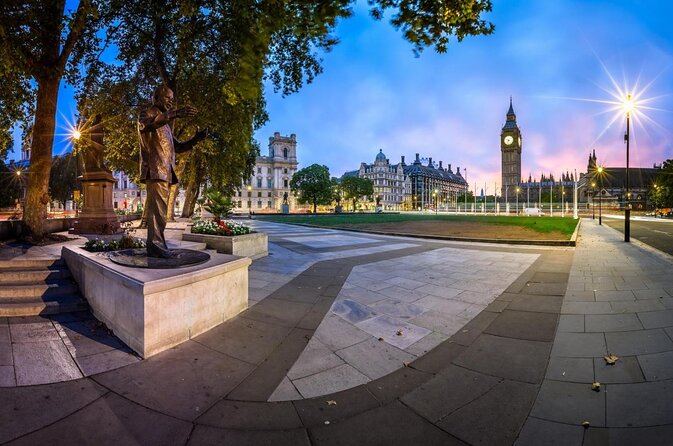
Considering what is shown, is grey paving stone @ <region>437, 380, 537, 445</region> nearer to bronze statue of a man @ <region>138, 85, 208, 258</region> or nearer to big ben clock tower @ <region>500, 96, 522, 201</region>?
bronze statue of a man @ <region>138, 85, 208, 258</region>

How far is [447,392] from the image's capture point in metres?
3.19

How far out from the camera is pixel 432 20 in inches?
150

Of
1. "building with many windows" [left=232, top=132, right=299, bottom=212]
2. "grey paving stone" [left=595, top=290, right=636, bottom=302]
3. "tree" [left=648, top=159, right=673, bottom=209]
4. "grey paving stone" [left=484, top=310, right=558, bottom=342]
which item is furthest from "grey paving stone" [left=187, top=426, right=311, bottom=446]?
"building with many windows" [left=232, top=132, right=299, bottom=212]

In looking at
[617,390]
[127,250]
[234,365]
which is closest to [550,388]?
[617,390]

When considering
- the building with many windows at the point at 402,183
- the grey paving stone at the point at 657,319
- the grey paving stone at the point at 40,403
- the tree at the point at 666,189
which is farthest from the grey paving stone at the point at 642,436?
the building with many windows at the point at 402,183

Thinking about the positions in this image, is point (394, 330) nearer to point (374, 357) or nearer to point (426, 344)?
point (426, 344)

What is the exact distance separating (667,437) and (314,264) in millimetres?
8249

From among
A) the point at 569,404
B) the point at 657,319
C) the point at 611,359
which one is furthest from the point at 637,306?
the point at 569,404

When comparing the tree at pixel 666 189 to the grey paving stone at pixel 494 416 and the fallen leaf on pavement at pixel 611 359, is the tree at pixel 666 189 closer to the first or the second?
the fallen leaf on pavement at pixel 611 359

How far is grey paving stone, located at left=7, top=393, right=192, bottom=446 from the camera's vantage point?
2.43 metres

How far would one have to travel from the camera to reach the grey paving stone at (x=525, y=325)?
4609 millimetres

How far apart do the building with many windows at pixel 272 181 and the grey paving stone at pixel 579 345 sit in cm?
11108

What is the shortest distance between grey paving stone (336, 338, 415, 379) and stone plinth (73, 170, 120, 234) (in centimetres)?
1295

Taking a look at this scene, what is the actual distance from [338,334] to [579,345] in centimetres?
334
